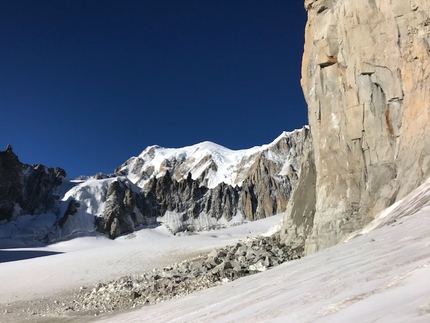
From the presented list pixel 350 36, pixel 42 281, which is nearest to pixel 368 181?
pixel 350 36

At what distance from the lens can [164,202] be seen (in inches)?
3585

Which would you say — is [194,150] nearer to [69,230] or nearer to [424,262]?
[69,230]

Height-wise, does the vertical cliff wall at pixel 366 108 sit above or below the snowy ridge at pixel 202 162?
below

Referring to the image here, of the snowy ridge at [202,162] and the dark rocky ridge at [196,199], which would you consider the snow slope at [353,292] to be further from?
the snowy ridge at [202,162]

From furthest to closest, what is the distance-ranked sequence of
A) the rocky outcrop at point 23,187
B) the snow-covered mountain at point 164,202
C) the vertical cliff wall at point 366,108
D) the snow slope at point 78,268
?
the snow-covered mountain at point 164,202 < the rocky outcrop at point 23,187 < the snow slope at point 78,268 < the vertical cliff wall at point 366,108

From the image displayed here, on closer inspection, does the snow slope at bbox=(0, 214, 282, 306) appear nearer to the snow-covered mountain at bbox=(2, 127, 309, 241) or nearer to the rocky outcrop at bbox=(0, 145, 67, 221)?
the snow-covered mountain at bbox=(2, 127, 309, 241)

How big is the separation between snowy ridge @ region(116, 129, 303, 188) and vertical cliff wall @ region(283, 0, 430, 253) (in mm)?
93649

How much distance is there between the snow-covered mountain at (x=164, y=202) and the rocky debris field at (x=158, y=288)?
62425 mm

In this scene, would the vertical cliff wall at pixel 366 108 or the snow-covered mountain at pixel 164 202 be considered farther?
the snow-covered mountain at pixel 164 202

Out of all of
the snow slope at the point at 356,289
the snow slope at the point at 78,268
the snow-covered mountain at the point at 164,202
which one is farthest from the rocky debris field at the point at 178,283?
the snow-covered mountain at the point at 164,202

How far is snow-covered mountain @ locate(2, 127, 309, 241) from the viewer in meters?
76.6

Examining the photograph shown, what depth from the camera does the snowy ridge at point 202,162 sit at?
12581 centimetres

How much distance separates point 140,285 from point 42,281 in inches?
359

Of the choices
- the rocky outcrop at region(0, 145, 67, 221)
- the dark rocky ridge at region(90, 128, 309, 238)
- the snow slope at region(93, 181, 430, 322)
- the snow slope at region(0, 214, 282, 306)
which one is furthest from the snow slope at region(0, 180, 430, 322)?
the rocky outcrop at region(0, 145, 67, 221)
